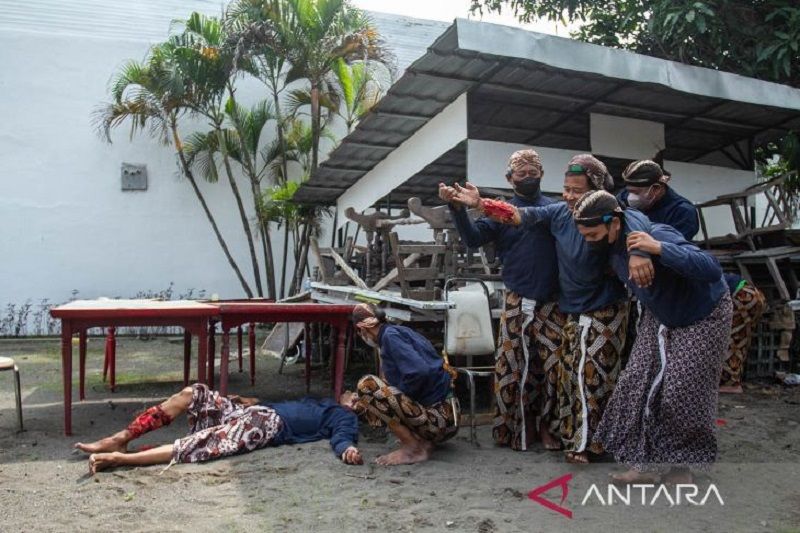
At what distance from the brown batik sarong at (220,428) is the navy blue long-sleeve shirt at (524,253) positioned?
1.83m

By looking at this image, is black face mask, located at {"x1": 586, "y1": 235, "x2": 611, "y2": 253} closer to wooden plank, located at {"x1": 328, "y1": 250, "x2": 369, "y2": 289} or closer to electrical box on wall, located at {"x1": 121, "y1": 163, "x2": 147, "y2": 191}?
wooden plank, located at {"x1": 328, "y1": 250, "x2": 369, "y2": 289}

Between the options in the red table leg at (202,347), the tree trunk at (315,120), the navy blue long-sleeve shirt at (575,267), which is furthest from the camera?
the tree trunk at (315,120)

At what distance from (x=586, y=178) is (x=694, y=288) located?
96 centimetres

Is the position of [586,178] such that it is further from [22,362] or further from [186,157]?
[186,157]

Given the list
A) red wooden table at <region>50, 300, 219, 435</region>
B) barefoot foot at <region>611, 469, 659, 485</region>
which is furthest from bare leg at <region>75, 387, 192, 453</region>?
barefoot foot at <region>611, 469, 659, 485</region>

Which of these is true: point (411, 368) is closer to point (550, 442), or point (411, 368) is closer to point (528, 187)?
point (550, 442)

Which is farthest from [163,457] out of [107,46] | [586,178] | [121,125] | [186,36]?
[107,46]

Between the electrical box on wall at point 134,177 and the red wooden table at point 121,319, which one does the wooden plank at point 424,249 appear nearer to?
the red wooden table at point 121,319

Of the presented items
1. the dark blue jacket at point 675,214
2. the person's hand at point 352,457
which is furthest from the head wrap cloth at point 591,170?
the person's hand at point 352,457

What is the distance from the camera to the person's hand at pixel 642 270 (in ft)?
10.1

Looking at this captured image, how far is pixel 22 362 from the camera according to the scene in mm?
8969

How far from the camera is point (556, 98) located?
23.5ft

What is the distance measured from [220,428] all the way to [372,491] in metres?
1.27

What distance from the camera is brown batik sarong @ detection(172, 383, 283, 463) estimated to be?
169 inches
